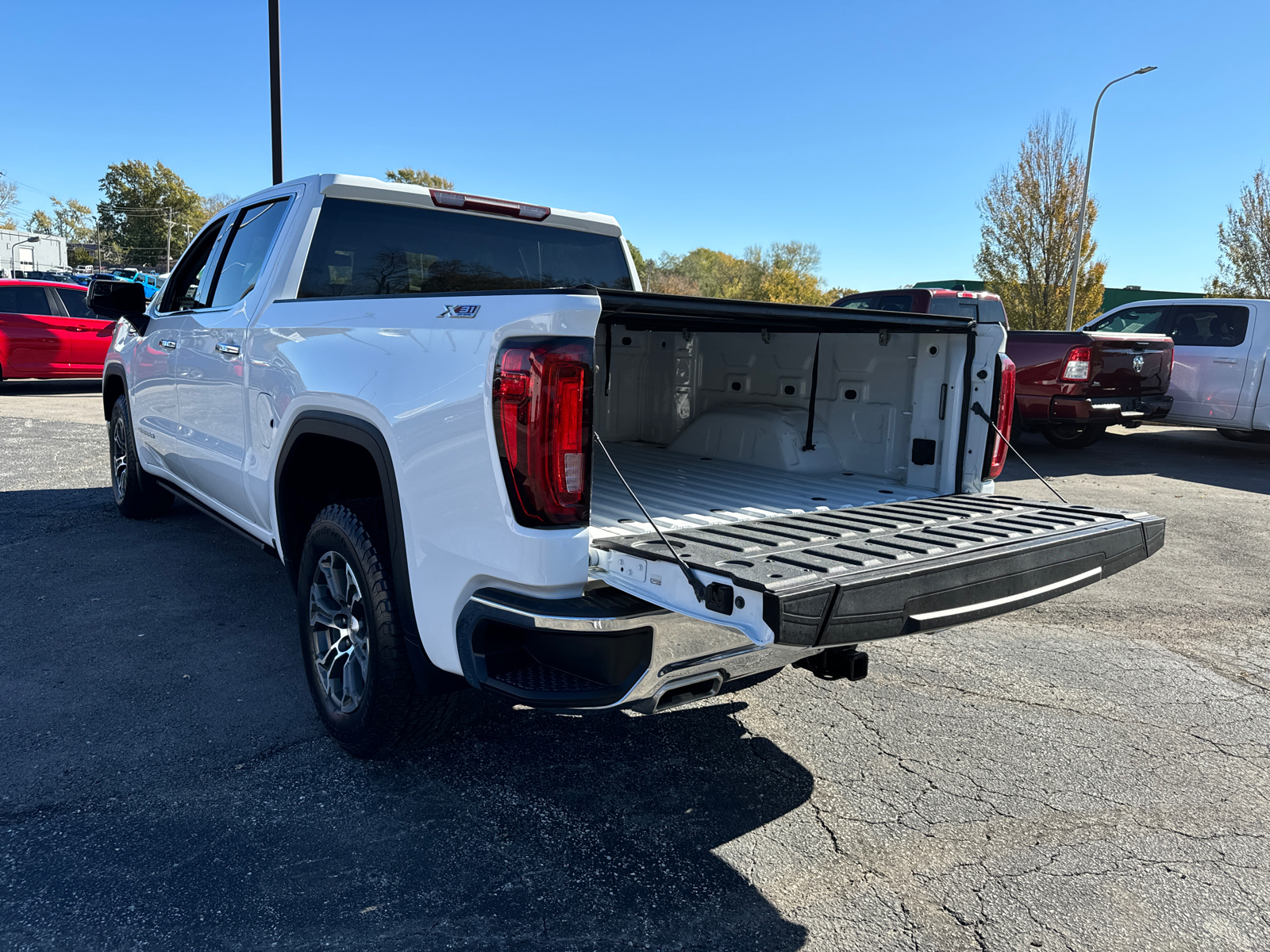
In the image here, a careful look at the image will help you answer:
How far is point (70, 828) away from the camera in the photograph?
109 inches

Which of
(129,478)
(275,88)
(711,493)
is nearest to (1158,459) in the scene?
(711,493)

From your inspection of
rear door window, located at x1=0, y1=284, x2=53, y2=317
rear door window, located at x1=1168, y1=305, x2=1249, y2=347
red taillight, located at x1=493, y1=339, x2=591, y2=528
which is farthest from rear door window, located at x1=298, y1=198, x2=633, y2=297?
rear door window, located at x1=0, y1=284, x2=53, y2=317

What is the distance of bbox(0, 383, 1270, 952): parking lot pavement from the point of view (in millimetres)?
2430

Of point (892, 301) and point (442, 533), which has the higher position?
point (892, 301)

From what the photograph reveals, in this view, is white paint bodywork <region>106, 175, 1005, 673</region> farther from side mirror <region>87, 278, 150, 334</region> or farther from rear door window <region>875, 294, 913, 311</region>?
rear door window <region>875, 294, 913, 311</region>

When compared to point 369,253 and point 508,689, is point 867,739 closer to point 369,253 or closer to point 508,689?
point 508,689

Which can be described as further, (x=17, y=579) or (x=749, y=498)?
(x=17, y=579)

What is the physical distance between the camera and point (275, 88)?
1341 cm

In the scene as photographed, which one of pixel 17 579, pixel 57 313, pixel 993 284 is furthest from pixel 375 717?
pixel 993 284

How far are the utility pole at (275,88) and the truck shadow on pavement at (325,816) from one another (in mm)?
10913

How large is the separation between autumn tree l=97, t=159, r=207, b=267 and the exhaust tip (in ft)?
224

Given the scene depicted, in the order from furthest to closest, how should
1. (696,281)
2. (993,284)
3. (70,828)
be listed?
(696,281), (993,284), (70,828)

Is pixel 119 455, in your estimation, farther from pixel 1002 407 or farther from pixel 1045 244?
pixel 1045 244

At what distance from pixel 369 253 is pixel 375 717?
2.05 m
